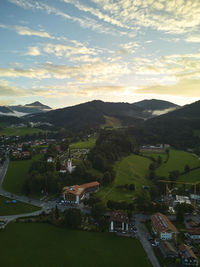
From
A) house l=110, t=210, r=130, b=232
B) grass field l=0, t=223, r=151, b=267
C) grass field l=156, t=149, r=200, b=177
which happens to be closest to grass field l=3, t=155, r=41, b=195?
grass field l=0, t=223, r=151, b=267

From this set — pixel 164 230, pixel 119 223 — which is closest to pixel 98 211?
pixel 119 223

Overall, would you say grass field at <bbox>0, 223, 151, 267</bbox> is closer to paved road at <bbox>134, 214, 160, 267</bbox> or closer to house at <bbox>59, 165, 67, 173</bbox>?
paved road at <bbox>134, 214, 160, 267</bbox>

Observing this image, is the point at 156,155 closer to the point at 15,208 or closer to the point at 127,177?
the point at 127,177

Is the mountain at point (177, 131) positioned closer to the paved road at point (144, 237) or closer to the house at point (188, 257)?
the paved road at point (144, 237)

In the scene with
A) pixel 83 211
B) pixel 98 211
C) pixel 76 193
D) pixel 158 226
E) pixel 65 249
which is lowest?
pixel 65 249

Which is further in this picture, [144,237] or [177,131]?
[177,131]

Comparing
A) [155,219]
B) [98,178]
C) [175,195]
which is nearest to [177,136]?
[175,195]

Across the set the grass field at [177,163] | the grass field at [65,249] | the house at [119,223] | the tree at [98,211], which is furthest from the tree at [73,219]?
the grass field at [177,163]
